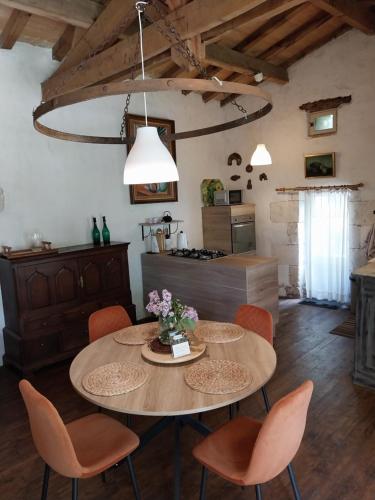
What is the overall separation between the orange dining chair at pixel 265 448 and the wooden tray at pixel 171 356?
0.43 m

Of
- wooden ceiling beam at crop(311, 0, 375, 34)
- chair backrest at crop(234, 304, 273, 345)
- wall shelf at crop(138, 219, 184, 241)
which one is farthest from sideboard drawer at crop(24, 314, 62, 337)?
wooden ceiling beam at crop(311, 0, 375, 34)

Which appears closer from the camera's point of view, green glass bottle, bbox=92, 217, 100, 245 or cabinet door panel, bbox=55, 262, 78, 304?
cabinet door panel, bbox=55, 262, 78, 304

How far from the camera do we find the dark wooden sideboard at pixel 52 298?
A: 354 cm

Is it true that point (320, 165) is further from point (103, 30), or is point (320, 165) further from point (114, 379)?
point (114, 379)

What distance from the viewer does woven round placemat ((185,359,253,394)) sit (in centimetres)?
183

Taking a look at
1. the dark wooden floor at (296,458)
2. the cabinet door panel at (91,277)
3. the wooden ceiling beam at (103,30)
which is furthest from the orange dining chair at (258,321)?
the wooden ceiling beam at (103,30)

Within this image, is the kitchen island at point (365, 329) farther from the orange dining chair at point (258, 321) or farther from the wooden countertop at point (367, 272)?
the orange dining chair at point (258, 321)

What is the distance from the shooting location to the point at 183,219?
18.1 feet

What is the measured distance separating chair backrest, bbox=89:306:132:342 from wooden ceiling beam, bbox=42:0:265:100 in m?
1.67

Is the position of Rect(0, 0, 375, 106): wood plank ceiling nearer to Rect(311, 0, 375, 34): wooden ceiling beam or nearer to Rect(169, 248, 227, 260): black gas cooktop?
Rect(311, 0, 375, 34): wooden ceiling beam

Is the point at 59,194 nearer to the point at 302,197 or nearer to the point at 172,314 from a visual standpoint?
the point at 172,314

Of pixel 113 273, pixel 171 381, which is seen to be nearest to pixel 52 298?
pixel 113 273

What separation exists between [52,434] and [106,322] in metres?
1.23

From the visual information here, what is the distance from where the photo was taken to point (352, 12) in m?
3.95
